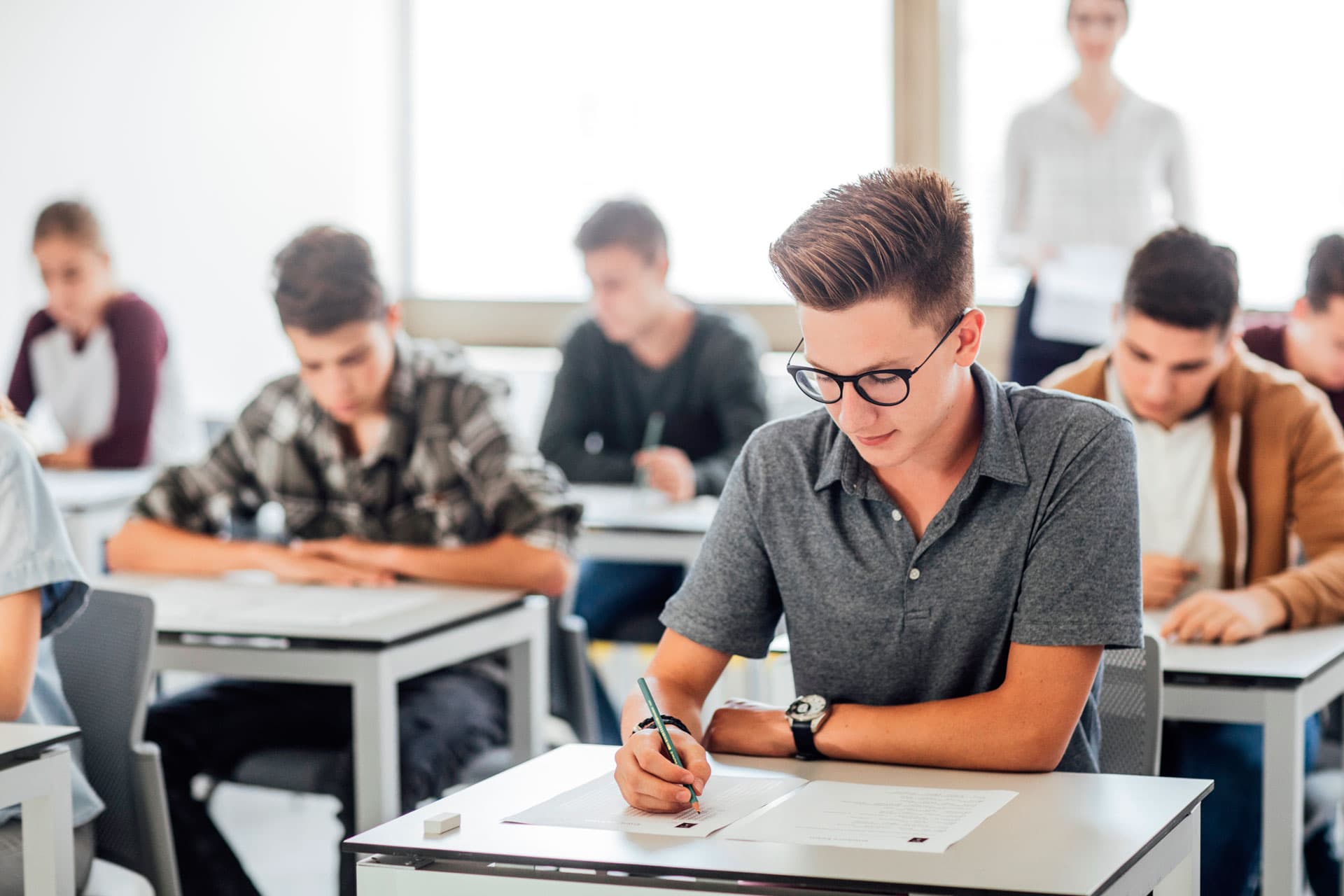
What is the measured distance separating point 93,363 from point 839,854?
373 centimetres

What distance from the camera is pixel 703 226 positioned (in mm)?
5656

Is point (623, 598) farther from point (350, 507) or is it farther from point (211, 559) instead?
point (211, 559)

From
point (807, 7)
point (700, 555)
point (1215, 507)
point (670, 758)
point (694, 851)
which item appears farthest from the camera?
point (807, 7)

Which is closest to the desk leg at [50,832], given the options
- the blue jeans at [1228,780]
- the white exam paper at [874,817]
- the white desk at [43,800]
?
the white desk at [43,800]

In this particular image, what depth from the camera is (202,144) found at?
5582 mm

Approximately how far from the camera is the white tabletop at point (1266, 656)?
197 cm

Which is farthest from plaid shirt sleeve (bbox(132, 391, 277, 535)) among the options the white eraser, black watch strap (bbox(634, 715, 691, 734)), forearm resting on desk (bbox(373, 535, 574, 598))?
the white eraser

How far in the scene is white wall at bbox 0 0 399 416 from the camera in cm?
516

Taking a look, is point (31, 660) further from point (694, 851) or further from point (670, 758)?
point (694, 851)

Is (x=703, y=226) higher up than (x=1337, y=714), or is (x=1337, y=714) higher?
(x=703, y=226)

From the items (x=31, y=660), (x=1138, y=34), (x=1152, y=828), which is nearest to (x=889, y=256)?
(x=1152, y=828)

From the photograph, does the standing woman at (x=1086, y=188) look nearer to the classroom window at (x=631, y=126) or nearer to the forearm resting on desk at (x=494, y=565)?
the classroom window at (x=631, y=126)

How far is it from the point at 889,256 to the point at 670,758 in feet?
1.70

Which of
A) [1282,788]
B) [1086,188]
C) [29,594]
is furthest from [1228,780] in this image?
[1086,188]
